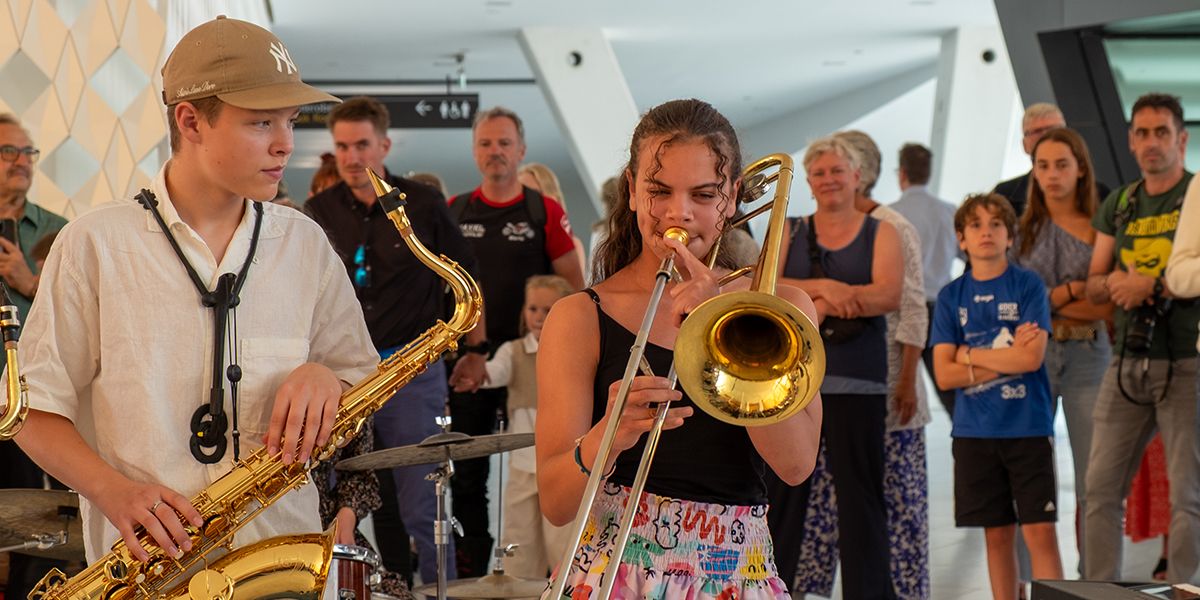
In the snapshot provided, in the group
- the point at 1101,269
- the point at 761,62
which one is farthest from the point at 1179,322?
the point at 761,62

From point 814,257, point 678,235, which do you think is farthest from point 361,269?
point 678,235

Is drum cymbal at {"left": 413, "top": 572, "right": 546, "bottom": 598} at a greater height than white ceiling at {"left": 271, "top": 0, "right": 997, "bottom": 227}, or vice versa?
white ceiling at {"left": 271, "top": 0, "right": 997, "bottom": 227}

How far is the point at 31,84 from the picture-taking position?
17.1ft

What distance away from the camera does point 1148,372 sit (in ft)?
16.6

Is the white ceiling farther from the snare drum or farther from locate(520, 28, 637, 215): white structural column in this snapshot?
the snare drum

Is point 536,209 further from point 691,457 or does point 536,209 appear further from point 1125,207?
point 691,457

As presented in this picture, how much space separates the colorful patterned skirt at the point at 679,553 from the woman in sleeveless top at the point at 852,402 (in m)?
2.67

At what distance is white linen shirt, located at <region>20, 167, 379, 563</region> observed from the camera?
2.20 metres

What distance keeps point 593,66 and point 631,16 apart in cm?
75

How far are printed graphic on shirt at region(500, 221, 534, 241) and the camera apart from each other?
8.23ft

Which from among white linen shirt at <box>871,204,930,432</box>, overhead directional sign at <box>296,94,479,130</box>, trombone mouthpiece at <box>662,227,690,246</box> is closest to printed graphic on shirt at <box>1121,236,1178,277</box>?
white linen shirt at <box>871,204,930,432</box>

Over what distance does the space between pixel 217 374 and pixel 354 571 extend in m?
0.54

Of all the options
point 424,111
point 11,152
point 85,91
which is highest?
point 424,111

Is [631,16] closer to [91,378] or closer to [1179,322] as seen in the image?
[1179,322]
